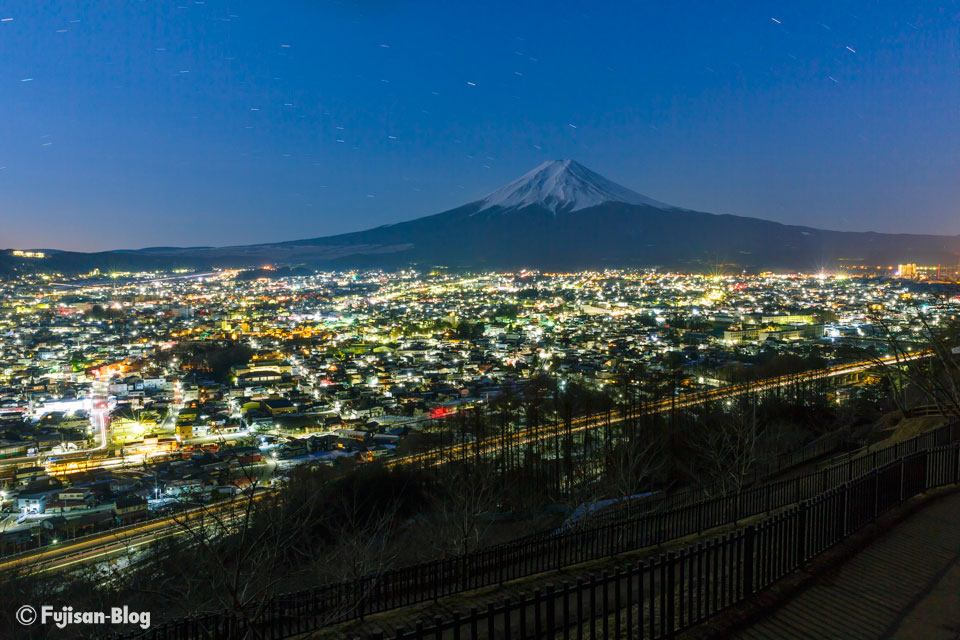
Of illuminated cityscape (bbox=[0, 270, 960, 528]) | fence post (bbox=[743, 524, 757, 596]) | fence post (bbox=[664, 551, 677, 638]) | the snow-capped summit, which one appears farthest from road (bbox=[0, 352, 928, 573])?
the snow-capped summit

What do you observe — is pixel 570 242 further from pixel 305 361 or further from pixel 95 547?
pixel 95 547

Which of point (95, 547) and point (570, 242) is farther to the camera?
point (570, 242)

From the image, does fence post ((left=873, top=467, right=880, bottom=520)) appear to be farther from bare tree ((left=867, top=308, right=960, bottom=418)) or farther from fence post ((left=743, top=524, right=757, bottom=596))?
fence post ((left=743, top=524, right=757, bottom=596))

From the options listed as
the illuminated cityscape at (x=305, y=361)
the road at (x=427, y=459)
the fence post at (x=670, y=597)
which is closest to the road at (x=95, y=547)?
the road at (x=427, y=459)

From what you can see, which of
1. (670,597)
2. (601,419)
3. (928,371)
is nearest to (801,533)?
(670,597)

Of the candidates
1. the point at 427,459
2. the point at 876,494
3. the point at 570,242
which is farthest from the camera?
the point at 570,242
